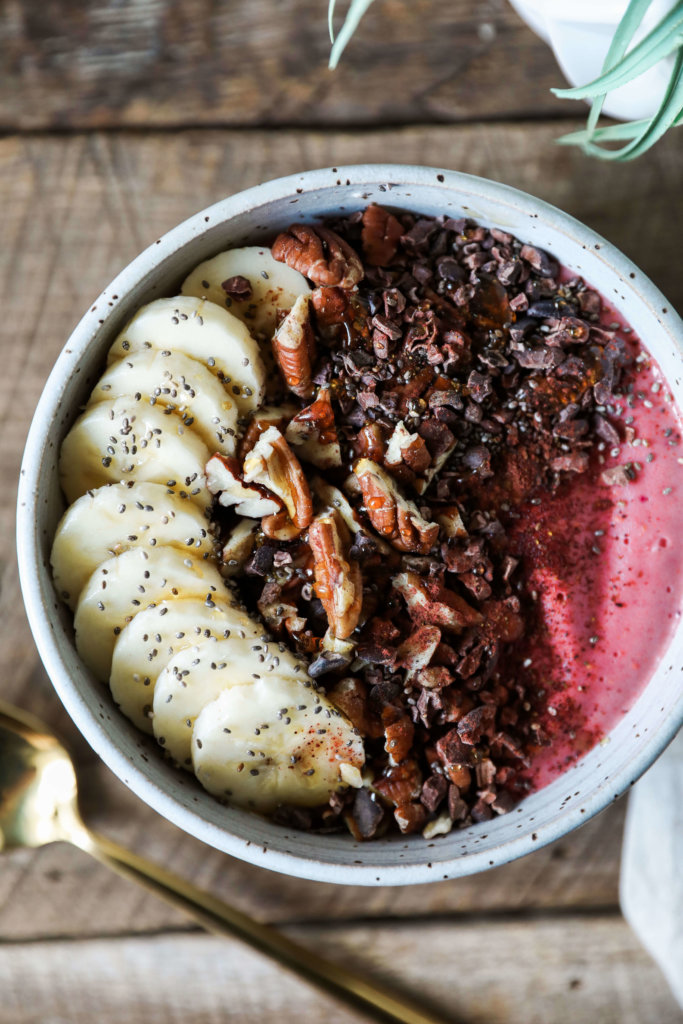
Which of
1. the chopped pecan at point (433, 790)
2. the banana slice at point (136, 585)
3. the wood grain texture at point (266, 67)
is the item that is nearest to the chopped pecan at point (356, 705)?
the chopped pecan at point (433, 790)

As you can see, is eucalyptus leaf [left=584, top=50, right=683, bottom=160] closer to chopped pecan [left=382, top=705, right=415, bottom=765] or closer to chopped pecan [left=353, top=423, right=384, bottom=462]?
chopped pecan [left=353, top=423, right=384, bottom=462]

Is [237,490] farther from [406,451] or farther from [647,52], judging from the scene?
[647,52]

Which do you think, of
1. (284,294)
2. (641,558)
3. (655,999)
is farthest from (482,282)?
(655,999)

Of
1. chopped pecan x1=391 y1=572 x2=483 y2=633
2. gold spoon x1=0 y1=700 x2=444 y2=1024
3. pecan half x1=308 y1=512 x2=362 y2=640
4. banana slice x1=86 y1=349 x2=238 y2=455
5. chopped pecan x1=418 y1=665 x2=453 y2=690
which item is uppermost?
banana slice x1=86 y1=349 x2=238 y2=455

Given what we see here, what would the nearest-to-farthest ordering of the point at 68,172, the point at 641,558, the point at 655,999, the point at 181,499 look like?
1. the point at 181,499
2. the point at 641,558
3. the point at 68,172
4. the point at 655,999

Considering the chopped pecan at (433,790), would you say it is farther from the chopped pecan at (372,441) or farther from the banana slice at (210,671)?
the chopped pecan at (372,441)

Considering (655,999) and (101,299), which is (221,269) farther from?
(655,999)

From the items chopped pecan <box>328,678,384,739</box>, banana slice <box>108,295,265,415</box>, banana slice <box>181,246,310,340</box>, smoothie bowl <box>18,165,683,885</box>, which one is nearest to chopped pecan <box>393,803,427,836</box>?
smoothie bowl <box>18,165,683,885</box>
